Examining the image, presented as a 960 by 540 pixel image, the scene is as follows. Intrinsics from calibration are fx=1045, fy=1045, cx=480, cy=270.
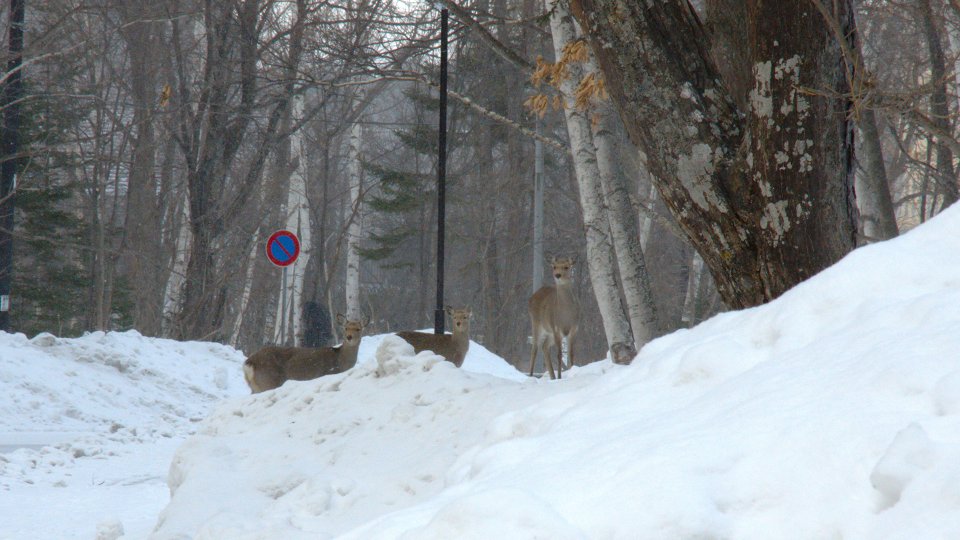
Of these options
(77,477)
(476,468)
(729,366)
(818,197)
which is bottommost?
(77,477)

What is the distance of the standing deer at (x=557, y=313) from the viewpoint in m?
13.8

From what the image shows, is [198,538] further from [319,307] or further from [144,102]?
[144,102]

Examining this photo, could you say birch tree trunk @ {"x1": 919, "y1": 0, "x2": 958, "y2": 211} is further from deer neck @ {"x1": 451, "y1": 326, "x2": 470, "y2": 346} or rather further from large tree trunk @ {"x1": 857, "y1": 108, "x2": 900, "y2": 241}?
deer neck @ {"x1": 451, "y1": 326, "x2": 470, "y2": 346}

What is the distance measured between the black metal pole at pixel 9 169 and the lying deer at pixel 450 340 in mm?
8988

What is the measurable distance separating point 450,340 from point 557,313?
159cm

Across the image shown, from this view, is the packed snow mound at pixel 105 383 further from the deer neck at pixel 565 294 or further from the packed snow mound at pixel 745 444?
the packed snow mound at pixel 745 444

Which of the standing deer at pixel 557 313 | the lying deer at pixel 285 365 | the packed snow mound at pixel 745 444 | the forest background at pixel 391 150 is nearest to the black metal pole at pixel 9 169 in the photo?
the forest background at pixel 391 150

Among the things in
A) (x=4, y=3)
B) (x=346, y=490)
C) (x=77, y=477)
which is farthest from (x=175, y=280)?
(x=346, y=490)

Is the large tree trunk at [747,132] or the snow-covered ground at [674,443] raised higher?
the large tree trunk at [747,132]

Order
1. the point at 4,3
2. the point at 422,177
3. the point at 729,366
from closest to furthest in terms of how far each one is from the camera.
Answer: the point at 729,366, the point at 4,3, the point at 422,177

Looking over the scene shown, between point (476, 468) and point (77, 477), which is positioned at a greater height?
point (476, 468)

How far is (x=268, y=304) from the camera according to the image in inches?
1684

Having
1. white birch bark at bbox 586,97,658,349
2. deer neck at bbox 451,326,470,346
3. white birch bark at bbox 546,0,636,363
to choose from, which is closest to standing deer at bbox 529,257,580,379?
deer neck at bbox 451,326,470,346

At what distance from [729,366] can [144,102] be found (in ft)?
87.8
